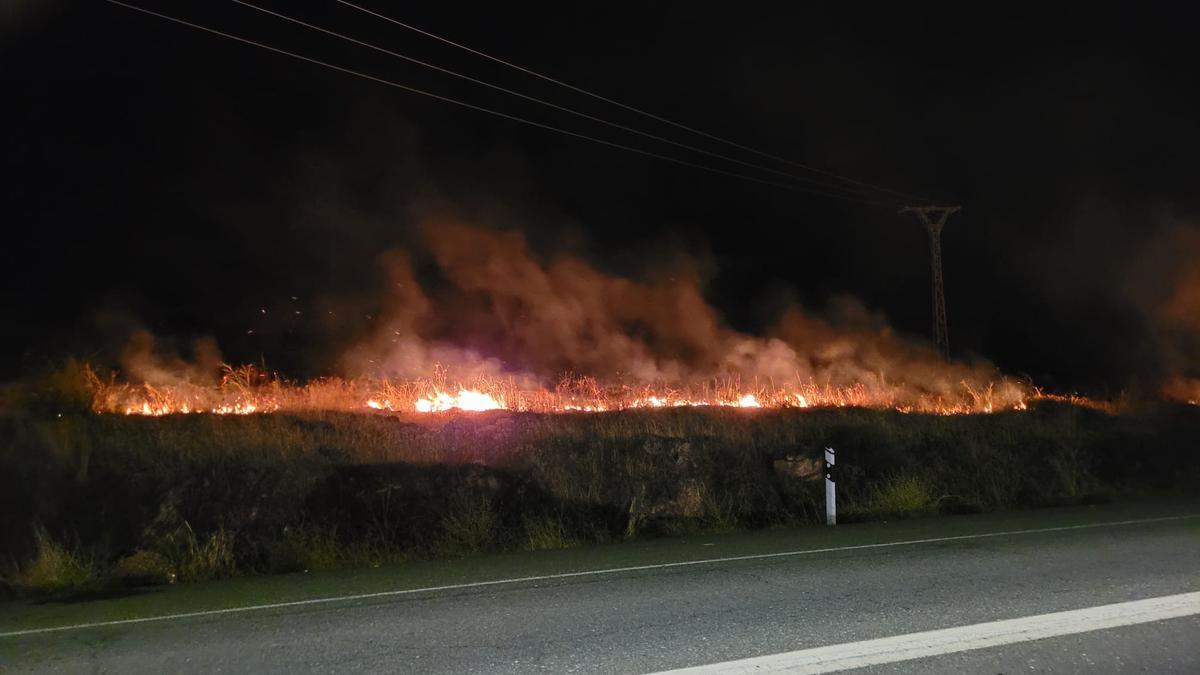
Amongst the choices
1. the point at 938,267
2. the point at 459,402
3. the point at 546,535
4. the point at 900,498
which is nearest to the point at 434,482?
the point at 546,535

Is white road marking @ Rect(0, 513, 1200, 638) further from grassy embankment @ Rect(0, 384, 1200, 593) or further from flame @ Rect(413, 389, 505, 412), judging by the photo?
flame @ Rect(413, 389, 505, 412)

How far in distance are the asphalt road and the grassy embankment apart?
323 centimetres

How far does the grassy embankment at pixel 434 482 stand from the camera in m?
10.1

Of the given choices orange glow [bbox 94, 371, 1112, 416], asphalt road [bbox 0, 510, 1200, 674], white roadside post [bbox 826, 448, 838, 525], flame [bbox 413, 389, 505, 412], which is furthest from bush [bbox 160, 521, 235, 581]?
flame [bbox 413, 389, 505, 412]

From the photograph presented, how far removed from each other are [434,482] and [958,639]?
8.21 m

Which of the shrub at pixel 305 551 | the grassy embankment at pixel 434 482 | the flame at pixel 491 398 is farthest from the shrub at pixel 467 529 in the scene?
the flame at pixel 491 398

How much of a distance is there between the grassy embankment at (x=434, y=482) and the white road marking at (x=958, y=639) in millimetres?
5873

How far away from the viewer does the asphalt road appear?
5.32m

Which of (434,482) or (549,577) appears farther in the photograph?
(434,482)

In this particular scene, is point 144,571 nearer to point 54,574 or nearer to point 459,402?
point 54,574

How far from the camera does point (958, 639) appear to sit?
18.2ft

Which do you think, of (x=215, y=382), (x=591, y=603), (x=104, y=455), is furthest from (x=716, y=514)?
(x=215, y=382)

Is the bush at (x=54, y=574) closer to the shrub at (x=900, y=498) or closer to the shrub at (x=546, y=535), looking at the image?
the shrub at (x=546, y=535)

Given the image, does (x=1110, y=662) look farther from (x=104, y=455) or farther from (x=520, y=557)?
(x=104, y=455)
